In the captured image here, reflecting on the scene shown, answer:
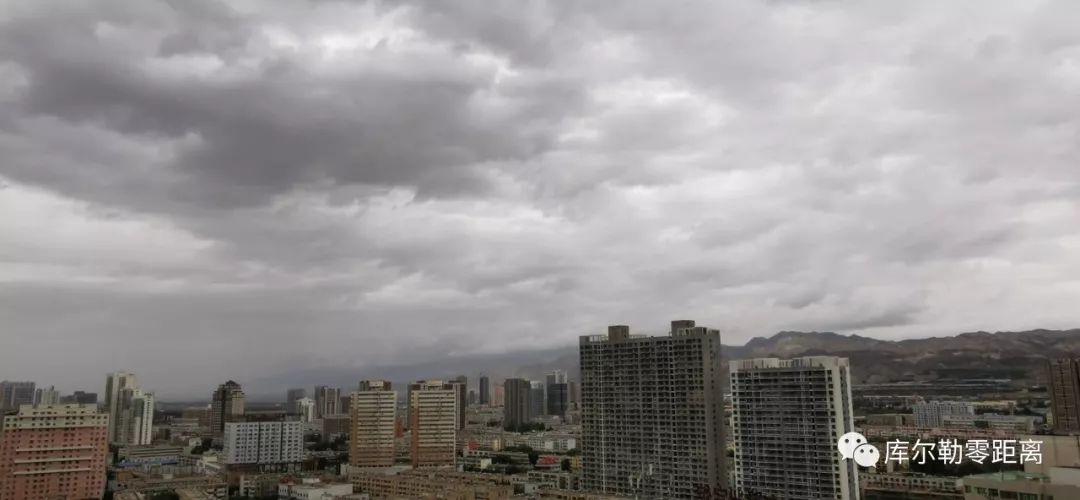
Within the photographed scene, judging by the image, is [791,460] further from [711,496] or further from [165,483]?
[165,483]

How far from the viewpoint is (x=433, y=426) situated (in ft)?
132

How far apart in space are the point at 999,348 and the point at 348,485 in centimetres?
4410

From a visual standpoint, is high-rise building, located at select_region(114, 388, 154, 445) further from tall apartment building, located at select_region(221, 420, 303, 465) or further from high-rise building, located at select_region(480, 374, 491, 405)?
high-rise building, located at select_region(480, 374, 491, 405)

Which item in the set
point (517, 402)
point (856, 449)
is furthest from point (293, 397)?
point (856, 449)

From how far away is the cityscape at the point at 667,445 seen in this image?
20.4 metres

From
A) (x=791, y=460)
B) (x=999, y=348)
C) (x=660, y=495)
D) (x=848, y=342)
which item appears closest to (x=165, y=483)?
(x=660, y=495)

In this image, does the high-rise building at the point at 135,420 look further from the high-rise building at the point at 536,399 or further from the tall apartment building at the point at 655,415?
the tall apartment building at the point at 655,415

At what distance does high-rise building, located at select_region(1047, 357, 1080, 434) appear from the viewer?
37094 mm

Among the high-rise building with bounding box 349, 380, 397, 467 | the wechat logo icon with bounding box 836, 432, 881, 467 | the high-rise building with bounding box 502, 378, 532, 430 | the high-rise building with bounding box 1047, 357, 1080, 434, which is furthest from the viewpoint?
the high-rise building with bounding box 502, 378, 532, 430

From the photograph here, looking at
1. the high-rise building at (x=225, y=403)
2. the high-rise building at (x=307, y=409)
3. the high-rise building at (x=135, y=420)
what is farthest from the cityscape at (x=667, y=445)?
the high-rise building at (x=307, y=409)

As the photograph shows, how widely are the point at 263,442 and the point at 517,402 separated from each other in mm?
36467

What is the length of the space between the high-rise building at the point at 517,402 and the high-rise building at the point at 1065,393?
1864 inches

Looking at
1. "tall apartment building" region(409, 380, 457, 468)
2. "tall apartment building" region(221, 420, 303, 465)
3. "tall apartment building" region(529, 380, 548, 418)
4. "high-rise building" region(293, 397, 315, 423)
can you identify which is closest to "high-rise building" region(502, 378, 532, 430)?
"tall apartment building" region(529, 380, 548, 418)

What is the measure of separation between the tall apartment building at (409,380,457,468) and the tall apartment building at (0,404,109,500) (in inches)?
674
